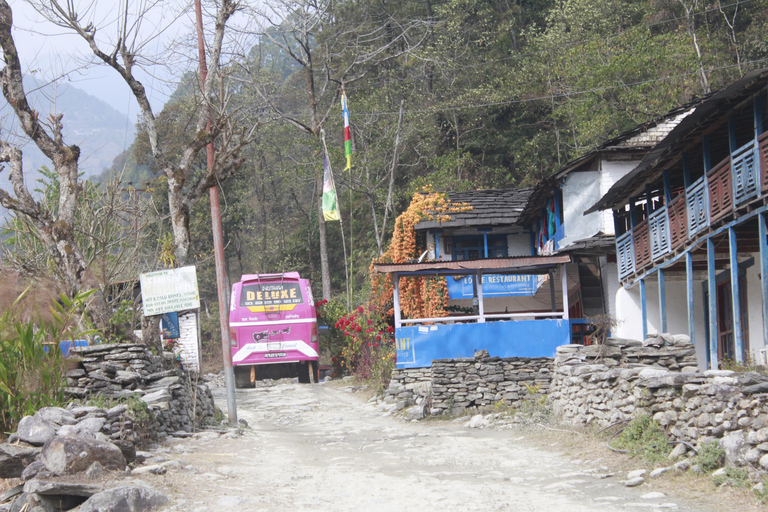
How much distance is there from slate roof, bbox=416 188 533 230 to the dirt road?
1105cm

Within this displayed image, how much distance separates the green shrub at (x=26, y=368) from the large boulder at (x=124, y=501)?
2650mm

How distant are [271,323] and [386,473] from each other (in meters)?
10.9

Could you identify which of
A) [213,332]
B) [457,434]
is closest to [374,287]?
[457,434]

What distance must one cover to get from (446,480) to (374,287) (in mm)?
14050

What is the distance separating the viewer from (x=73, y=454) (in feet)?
23.1

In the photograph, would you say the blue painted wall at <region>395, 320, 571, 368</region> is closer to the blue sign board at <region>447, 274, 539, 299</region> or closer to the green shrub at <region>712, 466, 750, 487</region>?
the blue sign board at <region>447, 274, 539, 299</region>

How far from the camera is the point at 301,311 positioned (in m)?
19.4

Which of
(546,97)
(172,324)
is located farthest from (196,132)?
(546,97)

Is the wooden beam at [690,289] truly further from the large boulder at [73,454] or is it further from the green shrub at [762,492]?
the large boulder at [73,454]

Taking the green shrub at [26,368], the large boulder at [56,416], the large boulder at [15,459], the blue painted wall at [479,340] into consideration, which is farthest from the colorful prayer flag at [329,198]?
the large boulder at [15,459]

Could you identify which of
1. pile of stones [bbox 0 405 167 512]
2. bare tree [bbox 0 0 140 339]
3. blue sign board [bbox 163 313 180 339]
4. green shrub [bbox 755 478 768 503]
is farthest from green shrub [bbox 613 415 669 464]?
blue sign board [bbox 163 313 180 339]

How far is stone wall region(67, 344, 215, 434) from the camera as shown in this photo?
9969mm

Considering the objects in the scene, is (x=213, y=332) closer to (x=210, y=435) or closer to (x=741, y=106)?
(x=210, y=435)

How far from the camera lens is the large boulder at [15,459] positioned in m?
7.10
